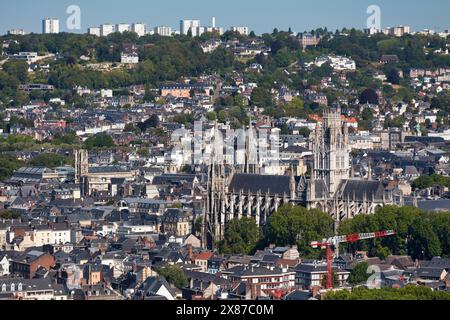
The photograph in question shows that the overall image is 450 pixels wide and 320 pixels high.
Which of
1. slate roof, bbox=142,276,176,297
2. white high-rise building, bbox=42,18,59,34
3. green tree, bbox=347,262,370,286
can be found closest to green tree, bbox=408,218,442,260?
green tree, bbox=347,262,370,286

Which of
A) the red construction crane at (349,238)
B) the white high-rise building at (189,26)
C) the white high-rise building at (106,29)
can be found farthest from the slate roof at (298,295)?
the white high-rise building at (189,26)

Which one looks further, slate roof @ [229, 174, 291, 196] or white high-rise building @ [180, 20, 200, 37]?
white high-rise building @ [180, 20, 200, 37]

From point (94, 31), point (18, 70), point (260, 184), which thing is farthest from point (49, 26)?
point (260, 184)

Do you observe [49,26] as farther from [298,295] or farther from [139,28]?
[298,295]

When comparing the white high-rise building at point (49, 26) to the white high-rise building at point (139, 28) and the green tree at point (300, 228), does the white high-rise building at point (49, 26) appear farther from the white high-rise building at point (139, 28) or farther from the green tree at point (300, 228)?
the green tree at point (300, 228)

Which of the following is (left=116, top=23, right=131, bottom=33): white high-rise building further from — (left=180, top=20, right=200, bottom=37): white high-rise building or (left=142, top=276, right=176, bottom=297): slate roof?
(left=142, top=276, right=176, bottom=297): slate roof

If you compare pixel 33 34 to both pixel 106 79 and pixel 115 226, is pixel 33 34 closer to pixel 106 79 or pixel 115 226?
pixel 106 79

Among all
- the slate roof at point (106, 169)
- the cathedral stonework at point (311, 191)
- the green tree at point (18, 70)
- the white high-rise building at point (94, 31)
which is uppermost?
the white high-rise building at point (94, 31)
